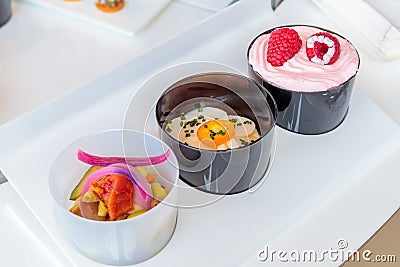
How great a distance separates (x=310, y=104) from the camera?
815mm

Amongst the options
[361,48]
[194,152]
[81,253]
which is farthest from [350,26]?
[81,253]

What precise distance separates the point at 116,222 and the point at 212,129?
184 mm

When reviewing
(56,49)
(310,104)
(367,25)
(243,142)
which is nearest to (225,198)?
(243,142)

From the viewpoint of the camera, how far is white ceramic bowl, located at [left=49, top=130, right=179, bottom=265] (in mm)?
656

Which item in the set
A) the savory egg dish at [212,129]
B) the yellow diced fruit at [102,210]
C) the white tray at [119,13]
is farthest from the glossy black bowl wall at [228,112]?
the white tray at [119,13]

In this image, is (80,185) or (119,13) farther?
(119,13)

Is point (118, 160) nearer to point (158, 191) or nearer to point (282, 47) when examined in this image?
point (158, 191)

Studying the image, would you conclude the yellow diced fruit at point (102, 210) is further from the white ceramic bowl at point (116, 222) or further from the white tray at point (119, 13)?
the white tray at point (119, 13)

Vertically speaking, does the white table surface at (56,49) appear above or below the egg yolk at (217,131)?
below

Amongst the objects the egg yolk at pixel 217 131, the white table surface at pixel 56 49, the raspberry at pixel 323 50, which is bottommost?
the white table surface at pixel 56 49

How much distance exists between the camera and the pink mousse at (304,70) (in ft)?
2.65

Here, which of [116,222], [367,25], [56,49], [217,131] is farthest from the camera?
[56,49]

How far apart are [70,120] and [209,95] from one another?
0.58 feet

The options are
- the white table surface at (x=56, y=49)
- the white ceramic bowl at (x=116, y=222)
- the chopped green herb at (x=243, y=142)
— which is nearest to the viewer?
the white ceramic bowl at (x=116, y=222)
